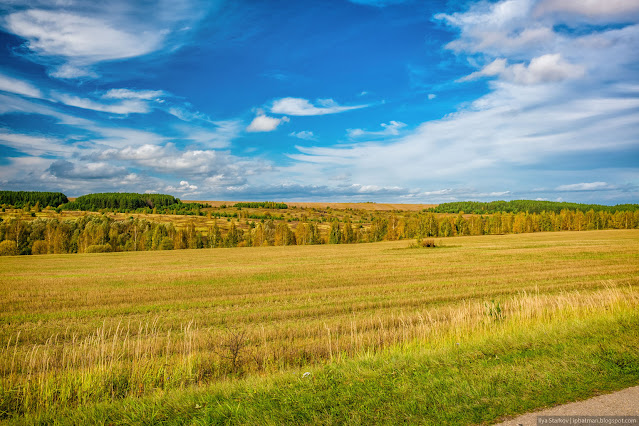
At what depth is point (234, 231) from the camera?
343 ft

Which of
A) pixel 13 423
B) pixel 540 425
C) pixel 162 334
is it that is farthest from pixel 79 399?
pixel 540 425

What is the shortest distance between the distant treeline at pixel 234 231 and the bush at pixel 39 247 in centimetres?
11

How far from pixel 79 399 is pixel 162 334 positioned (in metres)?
5.82

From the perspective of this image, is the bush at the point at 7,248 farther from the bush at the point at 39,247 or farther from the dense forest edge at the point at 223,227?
the bush at the point at 39,247

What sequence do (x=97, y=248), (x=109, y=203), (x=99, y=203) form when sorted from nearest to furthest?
(x=97, y=248) < (x=99, y=203) < (x=109, y=203)

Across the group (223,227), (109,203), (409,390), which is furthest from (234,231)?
(109,203)

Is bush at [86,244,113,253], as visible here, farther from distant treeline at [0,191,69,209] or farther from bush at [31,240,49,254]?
distant treeline at [0,191,69,209]

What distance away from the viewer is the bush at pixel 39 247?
268ft

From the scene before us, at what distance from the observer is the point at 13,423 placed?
213 inches

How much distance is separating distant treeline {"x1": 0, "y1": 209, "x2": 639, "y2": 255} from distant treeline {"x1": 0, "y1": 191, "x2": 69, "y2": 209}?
3802 inches

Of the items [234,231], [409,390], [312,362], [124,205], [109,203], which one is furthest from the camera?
[109,203]

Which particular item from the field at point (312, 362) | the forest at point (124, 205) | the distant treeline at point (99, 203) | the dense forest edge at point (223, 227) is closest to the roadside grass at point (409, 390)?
the field at point (312, 362)

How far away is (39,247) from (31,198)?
12056 centimetres

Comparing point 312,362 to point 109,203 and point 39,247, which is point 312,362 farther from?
point 109,203
